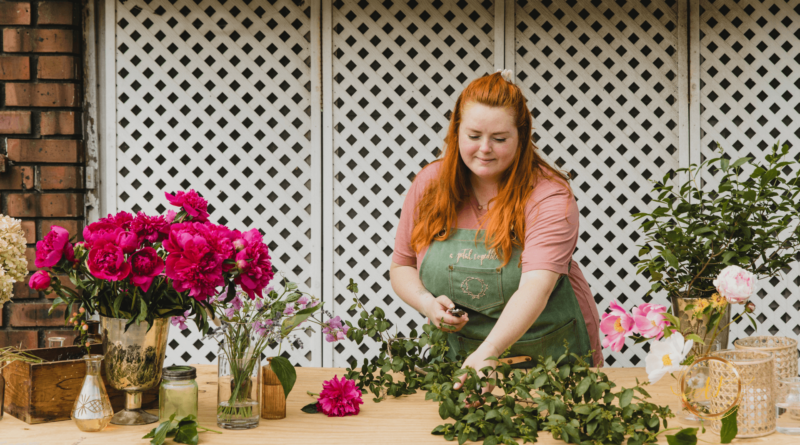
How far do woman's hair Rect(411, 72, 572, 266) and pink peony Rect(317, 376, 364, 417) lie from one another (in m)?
0.60

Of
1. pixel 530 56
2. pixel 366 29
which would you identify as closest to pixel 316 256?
pixel 366 29

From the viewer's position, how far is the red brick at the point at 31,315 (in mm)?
2738

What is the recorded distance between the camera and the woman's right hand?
1545mm

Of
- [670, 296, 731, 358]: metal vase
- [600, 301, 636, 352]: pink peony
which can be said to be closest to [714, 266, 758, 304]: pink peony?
[670, 296, 731, 358]: metal vase

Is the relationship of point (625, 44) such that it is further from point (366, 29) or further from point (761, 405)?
point (761, 405)

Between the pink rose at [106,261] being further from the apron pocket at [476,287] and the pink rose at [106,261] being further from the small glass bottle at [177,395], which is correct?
the apron pocket at [476,287]

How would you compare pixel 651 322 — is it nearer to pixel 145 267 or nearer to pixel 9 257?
pixel 145 267

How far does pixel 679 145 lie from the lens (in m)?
2.99

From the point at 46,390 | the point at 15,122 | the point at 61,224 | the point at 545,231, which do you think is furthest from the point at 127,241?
the point at 15,122

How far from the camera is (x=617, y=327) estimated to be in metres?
1.31

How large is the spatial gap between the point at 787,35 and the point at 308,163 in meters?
2.30

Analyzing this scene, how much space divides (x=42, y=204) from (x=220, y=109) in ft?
2.82

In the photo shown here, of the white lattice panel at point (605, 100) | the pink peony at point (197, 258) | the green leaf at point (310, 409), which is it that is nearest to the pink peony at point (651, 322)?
the green leaf at point (310, 409)

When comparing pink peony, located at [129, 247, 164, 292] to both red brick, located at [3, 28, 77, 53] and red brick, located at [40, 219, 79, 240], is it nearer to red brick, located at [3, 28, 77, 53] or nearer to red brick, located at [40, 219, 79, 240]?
red brick, located at [40, 219, 79, 240]
